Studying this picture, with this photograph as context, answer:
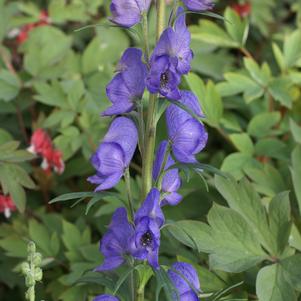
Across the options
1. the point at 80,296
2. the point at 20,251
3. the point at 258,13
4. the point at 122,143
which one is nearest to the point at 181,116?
the point at 122,143

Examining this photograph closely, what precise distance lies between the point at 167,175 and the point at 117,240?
0.23 m

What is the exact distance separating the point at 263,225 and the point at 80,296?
708 mm

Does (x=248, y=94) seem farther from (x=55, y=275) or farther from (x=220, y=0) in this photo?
(x=220, y=0)

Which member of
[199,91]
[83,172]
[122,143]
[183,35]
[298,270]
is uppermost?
[183,35]

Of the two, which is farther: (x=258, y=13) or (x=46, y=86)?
(x=258, y=13)

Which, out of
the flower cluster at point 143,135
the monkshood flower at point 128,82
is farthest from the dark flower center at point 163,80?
the monkshood flower at point 128,82

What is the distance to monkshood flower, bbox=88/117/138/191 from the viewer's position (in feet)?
4.93

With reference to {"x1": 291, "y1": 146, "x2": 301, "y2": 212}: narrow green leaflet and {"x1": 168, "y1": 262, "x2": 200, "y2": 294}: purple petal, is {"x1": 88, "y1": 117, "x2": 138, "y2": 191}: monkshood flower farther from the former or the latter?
{"x1": 291, "y1": 146, "x2": 301, "y2": 212}: narrow green leaflet

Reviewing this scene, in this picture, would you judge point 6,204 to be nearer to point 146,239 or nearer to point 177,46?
point 146,239

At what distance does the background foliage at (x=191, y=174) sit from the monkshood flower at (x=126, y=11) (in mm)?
305

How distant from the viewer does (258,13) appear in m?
3.67

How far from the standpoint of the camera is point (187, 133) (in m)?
1.55

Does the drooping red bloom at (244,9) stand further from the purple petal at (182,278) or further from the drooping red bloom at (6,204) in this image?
the purple petal at (182,278)

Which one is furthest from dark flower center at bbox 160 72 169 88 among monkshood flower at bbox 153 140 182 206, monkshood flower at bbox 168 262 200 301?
monkshood flower at bbox 168 262 200 301
